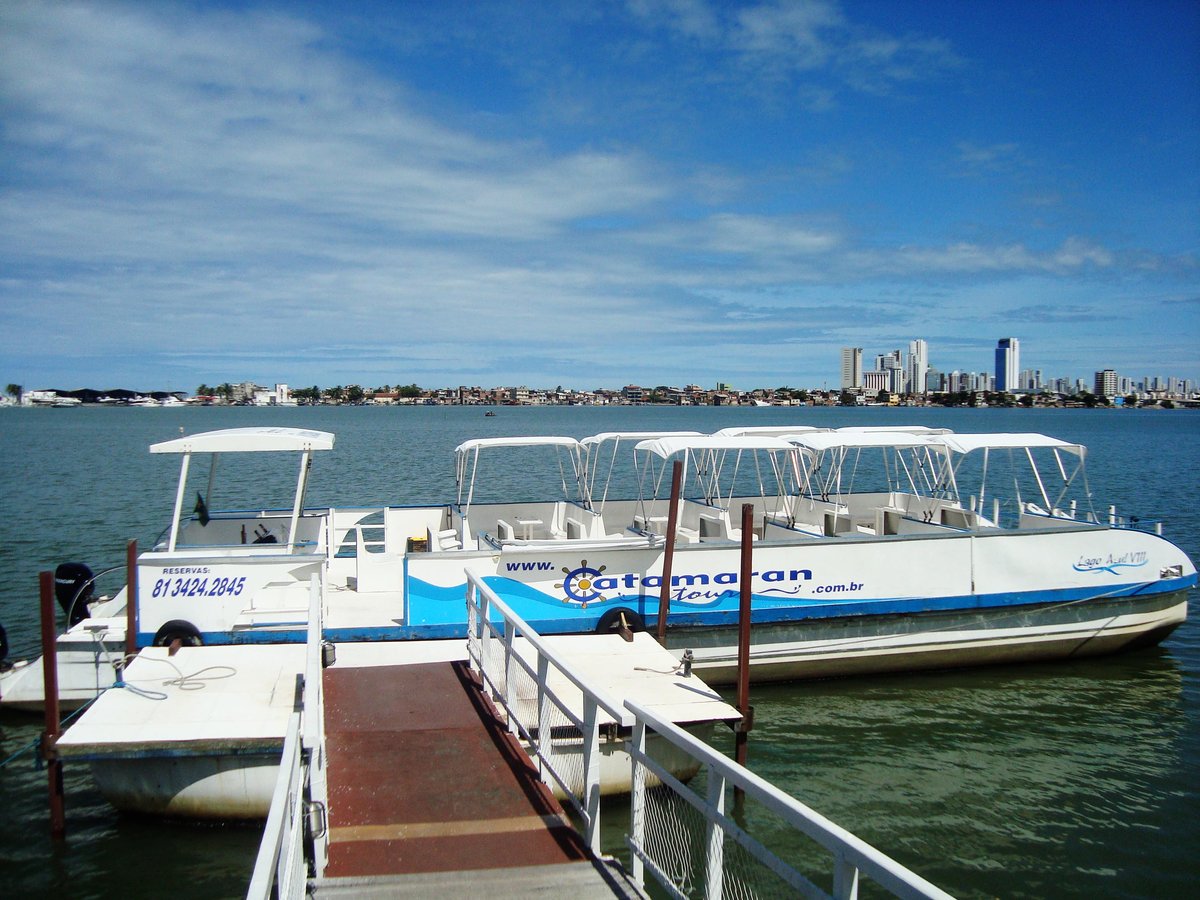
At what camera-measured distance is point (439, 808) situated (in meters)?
7.07

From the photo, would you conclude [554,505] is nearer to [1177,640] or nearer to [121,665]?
[121,665]

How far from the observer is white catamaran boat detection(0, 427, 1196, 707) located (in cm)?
1234

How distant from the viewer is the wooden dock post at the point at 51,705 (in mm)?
9242

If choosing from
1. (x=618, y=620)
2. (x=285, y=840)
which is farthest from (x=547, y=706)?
(x=618, y=620)

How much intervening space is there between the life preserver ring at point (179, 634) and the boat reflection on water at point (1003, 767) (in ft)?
25.0

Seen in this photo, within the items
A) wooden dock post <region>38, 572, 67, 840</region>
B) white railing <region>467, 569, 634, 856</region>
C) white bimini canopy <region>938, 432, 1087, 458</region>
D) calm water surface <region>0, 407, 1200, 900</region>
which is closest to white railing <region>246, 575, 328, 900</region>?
white railing <region>467, 569, 634, 856</region>

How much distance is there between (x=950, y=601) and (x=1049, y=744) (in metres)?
2.66

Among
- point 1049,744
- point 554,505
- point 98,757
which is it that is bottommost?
point 1049,744

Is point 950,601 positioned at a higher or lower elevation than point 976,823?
Result: higher

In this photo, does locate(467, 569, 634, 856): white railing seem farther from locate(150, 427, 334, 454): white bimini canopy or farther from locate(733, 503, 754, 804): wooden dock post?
locate(150, 427, 334, 454): white bimini canopy

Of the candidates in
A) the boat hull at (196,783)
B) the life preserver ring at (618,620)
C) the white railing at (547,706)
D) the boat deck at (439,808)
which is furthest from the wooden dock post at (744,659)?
the boat hull at (196,783)

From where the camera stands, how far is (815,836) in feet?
13.1

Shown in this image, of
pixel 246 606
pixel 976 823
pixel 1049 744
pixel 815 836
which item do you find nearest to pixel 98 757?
pixel 246 606

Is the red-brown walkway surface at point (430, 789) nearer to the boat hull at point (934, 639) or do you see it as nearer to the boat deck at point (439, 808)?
the boat deck at point (439, 808)
